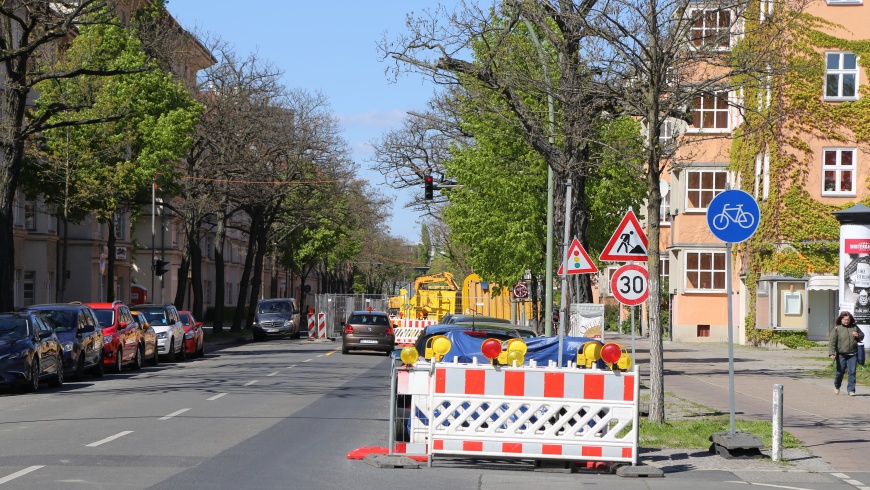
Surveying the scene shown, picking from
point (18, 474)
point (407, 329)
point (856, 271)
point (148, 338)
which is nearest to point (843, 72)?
point (856, 271)

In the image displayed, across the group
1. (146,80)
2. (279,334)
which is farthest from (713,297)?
(146,80)

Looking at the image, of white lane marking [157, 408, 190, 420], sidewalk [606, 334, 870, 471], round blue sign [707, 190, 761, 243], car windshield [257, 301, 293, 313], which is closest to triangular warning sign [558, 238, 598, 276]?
sidewalk [606, 334, 870, 471]

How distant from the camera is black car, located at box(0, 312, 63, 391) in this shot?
876 inches

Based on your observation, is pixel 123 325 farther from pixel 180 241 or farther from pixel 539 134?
pixel 180 241

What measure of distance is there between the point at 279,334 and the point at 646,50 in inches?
1616

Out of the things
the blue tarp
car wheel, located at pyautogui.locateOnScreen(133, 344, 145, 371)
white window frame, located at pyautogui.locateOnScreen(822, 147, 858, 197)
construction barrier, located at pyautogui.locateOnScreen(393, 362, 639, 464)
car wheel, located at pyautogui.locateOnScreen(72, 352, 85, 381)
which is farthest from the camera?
white window frame, located at pyautogui.locateOnScreen(822, 147, 858, 197)

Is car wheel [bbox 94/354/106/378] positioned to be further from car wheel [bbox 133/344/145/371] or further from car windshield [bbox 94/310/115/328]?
car wheel [bbox 133/344/145/371]

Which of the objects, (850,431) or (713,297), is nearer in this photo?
(850,431)

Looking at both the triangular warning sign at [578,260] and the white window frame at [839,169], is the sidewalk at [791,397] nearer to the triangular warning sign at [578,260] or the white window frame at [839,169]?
the triangular warning sign at [578,260]

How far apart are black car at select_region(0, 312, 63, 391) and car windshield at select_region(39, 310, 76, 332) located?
1.86 meters

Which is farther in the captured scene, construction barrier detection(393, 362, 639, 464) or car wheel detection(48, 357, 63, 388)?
car wheel detection(48, 357, 63, 388)

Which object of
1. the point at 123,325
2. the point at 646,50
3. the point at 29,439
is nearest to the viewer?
the point at 29,439

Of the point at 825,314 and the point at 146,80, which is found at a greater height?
the point at 146,80

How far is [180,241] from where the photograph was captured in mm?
83625
